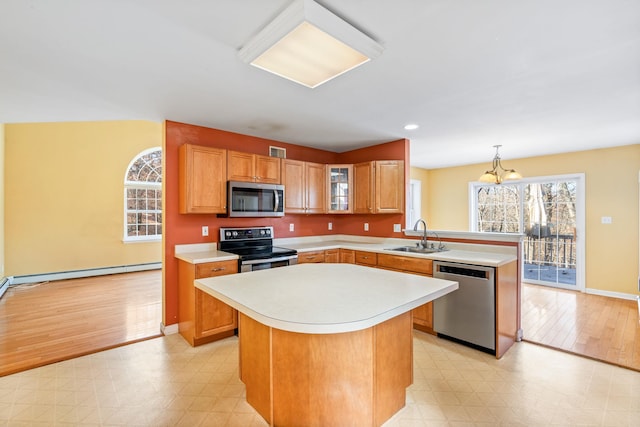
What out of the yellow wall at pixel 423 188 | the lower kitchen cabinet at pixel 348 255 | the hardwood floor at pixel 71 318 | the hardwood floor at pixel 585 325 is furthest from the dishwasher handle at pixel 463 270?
the yellow wall at pixel 423 188

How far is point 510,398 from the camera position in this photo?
6.90 feet

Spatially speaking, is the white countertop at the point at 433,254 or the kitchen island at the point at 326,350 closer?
the kitchen island at the point at 326,350

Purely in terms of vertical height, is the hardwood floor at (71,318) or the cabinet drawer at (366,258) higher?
the cabinet drawer at (366,258)

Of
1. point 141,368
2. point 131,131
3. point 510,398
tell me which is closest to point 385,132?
point 510,398

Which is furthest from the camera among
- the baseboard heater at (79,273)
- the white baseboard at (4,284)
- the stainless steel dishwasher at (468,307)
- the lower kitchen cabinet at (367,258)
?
the baseboard heater at (79,273)

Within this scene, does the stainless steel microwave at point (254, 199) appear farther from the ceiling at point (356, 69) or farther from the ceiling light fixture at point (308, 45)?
the ceiling light fixture at point (308, 45)

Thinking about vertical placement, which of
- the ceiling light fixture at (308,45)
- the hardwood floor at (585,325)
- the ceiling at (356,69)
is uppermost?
the ceiling at (356,69)

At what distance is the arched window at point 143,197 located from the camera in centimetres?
627

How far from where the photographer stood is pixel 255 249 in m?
3.60

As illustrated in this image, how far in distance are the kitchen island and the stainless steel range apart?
4.54 feet

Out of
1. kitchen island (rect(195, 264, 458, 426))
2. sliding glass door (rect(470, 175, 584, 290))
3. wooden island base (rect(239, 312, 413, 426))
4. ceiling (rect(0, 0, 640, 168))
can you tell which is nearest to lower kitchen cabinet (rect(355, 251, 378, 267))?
ceiling (rect(0, 0, 640, 168))

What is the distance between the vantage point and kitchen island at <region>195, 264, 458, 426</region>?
139 cm

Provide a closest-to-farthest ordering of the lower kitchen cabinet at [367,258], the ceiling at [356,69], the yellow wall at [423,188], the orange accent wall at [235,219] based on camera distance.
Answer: the ceiling at [356,69] → the orange accent wall at [235,219] → the lower kitchen cabinet at [367,258] → the yellow wall at [423,188]

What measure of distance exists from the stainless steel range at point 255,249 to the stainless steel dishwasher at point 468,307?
5.55ft
